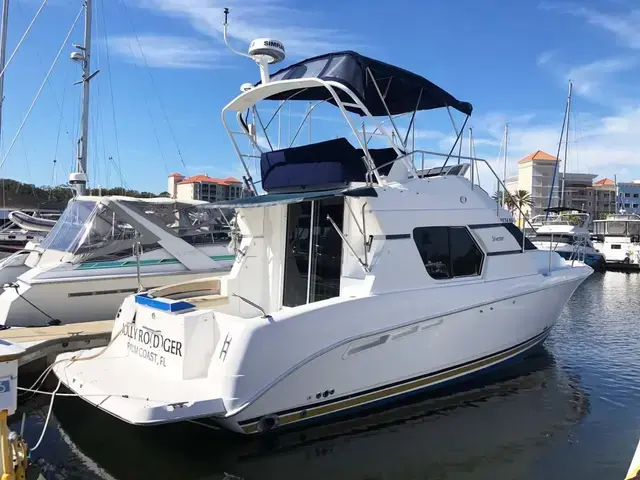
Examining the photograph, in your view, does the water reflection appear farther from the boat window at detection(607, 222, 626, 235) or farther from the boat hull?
the boat window at detection(607, 222, 626, 235)

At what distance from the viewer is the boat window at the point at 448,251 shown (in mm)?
6750

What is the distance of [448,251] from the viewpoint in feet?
23.1

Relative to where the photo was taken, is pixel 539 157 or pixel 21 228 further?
pixel 539 157

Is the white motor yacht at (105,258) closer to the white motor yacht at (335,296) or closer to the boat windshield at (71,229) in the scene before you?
the boat windshield at (71,229)

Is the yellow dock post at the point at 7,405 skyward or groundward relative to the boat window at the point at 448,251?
groundward

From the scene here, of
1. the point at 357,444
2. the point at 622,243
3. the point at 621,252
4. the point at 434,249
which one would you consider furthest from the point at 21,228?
the point at 622,243

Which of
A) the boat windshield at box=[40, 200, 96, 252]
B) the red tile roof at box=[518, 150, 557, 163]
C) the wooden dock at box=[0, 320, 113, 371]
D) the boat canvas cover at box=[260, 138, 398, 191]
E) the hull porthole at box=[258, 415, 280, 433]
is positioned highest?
the red tile roof at box=[518, 150, 557, 163]

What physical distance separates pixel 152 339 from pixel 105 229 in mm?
6155

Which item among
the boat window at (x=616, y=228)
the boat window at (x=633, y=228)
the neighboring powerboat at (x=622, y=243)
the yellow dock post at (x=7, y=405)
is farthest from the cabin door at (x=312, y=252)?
the boat window at (x=616, y=228)

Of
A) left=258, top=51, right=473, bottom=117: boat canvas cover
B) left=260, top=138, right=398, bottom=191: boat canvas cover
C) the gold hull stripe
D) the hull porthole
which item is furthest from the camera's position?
left=260, top=138, right=398, bottom=191: boat canvas cover

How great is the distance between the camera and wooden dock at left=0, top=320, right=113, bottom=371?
7336 mm

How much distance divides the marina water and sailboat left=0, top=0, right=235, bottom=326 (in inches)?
136

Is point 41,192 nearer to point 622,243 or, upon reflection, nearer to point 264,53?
point 622,243

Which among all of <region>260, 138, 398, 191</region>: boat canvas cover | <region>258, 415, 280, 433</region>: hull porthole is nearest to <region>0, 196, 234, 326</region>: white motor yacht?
<region>260, 138, 398, 191</region>: boat canvas cover
